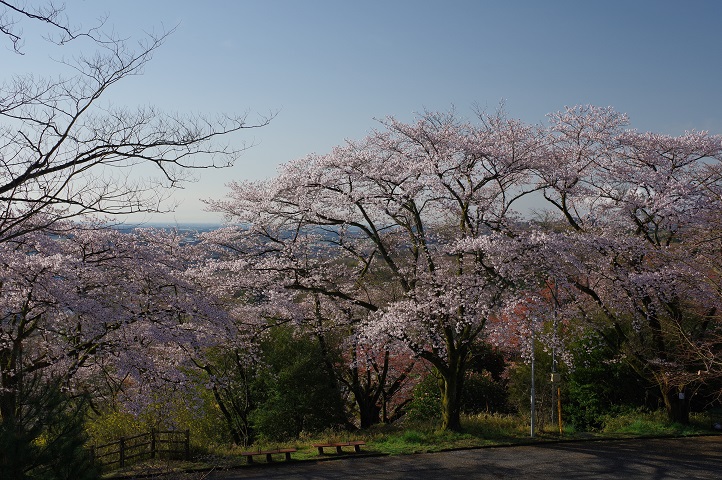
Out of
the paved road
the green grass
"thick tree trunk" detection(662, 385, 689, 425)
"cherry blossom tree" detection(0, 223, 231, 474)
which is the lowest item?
the paved road

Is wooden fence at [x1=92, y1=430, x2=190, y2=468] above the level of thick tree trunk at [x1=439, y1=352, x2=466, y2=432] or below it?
below

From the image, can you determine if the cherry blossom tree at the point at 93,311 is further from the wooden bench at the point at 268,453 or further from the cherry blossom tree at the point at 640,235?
the cherry blossom tree at the point at 640,235

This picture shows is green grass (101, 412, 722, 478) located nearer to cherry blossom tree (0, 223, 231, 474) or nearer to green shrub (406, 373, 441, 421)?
cherry blossom tree (0, 223, 231, 474)

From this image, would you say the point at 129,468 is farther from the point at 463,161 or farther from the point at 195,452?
the point at 463,161

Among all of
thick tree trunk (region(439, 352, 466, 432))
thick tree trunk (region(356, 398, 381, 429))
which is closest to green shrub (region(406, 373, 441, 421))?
thick tree trunk (region(356, 398, 381, 429))

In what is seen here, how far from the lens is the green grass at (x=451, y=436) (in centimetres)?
1552

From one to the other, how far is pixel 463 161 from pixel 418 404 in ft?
38.2

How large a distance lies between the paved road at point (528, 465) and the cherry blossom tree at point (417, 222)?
2.72 m

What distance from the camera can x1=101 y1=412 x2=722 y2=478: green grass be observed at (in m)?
15.5

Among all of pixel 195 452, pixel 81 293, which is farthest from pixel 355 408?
pixel 81 293

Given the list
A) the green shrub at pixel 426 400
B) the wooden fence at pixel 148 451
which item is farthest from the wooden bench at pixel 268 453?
the green shrub at pixel 426 400

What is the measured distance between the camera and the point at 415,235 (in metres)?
17.9

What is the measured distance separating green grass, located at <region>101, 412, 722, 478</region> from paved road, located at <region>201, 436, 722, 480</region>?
1.71 ft

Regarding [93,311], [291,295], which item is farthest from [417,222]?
[93,311]
